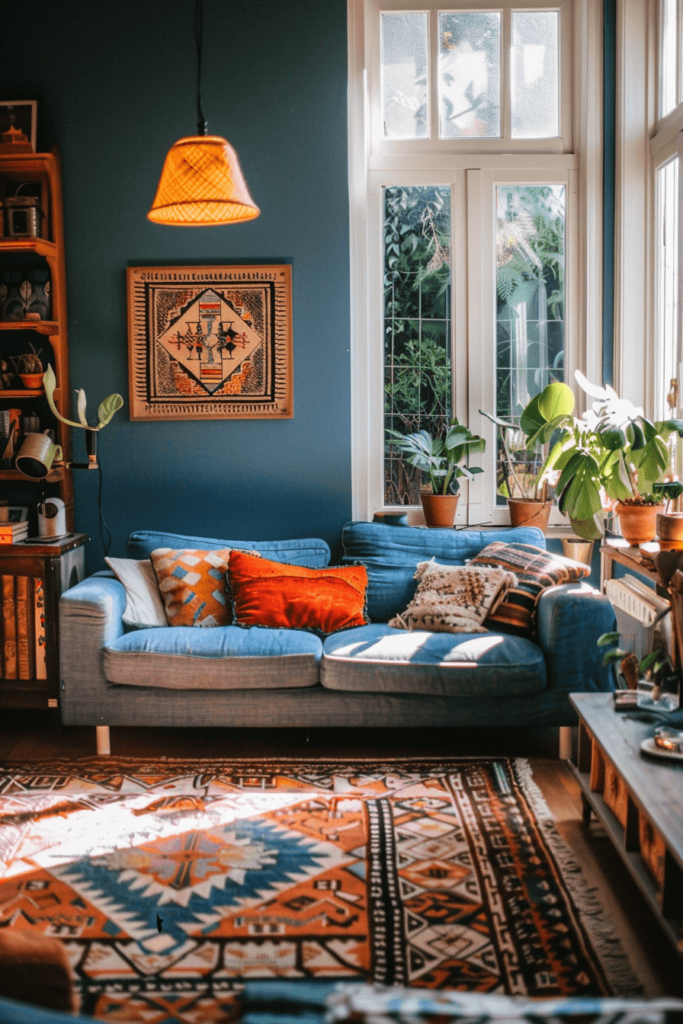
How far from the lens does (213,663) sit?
3309mm

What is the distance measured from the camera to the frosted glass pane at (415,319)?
435cm

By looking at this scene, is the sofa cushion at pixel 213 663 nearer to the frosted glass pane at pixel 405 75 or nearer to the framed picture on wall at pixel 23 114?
the framed picture on wall at pixel 23 114

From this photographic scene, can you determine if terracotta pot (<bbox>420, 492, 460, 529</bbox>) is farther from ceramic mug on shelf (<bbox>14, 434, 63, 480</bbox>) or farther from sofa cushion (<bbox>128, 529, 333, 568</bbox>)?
ceramic mug on shelf (<bbox>14, 434, 63, 480</bbox>)

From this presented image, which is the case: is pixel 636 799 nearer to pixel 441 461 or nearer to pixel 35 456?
pixel 441 461

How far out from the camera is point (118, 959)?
2.05 metres

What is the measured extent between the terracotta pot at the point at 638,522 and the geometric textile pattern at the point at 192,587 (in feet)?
5.34

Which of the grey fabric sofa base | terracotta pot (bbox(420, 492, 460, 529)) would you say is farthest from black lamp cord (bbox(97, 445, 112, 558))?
terracotta pot (bbox(420, 492, 460, 529))

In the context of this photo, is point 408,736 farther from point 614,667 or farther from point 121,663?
point 121,663

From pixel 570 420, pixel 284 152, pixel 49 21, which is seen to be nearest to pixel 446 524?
pixel 570 420

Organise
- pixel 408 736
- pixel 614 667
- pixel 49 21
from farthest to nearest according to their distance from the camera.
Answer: pixel 49 21
pixel 408 736
pixel 614 667

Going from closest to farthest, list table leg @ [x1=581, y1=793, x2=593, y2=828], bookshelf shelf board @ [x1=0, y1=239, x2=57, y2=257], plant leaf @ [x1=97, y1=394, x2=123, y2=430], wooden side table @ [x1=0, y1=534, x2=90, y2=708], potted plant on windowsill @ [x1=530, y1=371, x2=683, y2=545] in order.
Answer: table leg @ [x1=581, y1=793, x2=593, y2=828]
potted plant on windowsill @ [x1=530, y1=371, x2=683, y2=545]
wooden side table @ [x1=0, y1=534, x2=90, y2=708]
bookshelf shelf board @ [x1=0, y1=239, x2=57, y2=257]
plant leaf @ [x1=97, y1=394, x2=123, y2=430]

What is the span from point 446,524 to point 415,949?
2.38 meters

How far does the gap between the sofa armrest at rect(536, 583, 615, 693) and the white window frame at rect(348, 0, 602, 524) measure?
1.19 m

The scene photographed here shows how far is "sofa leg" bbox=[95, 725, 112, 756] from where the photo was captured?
3400 mm
